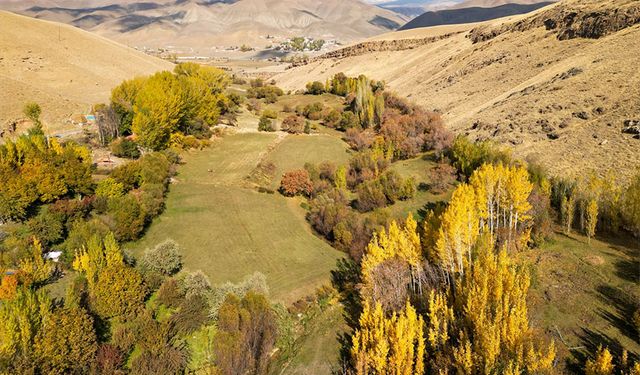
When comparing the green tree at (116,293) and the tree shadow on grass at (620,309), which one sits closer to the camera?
the tree shadow on grass at (620,309)

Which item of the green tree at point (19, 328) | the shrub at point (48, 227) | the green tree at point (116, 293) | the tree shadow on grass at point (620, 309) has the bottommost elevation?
the tree shadow on grass at point (620, 309)

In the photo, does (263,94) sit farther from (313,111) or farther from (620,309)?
(620,309)

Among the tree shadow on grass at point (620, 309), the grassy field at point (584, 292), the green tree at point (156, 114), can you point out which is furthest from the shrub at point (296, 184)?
the tree shadow on grass at point (620, 309)

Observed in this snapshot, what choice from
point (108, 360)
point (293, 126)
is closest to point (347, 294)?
point (108, 360)

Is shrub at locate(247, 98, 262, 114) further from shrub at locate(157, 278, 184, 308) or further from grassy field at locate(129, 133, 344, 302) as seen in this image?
shrub at locate(157, 278, 184, 308)

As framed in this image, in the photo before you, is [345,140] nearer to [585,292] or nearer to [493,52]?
[493,52]

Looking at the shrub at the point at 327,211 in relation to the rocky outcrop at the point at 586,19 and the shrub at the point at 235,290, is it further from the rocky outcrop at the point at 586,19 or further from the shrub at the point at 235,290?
the rocky outcrop at the point at 586,19

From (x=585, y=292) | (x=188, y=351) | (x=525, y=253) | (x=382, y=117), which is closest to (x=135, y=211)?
(x=188, y=351)
